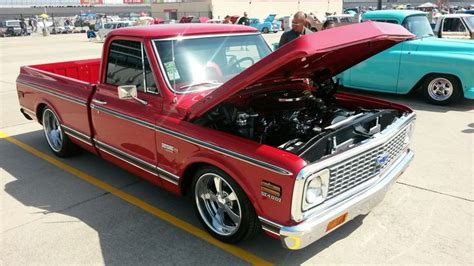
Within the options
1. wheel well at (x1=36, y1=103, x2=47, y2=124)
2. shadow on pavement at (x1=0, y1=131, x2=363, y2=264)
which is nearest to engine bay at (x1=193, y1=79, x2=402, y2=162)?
shadow on pavement at (x1=0, y1=131, x2=363, y2=264)

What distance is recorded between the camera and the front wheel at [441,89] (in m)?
7.77

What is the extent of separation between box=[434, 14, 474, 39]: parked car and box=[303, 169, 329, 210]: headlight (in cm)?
998

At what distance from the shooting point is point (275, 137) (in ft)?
12.0

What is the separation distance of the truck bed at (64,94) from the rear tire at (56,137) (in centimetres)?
13

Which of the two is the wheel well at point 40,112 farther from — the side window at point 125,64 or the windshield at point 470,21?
the windshield at point 470,21

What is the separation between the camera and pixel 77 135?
4.93 m

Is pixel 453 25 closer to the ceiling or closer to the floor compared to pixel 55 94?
closer to the ceiling

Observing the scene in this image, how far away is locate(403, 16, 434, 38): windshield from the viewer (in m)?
8.47

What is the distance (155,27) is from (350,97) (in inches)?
88.6

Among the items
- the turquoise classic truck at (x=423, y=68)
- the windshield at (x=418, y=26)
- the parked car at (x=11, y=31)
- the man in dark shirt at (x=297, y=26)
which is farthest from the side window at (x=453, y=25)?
the parked car at (x=11, y=31)

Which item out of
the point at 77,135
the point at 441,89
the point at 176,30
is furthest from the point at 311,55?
the point at 441,89

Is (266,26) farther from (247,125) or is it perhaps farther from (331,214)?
(331,214)

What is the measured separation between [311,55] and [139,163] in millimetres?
2035

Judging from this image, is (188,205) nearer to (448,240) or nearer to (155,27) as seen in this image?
(155,27)
